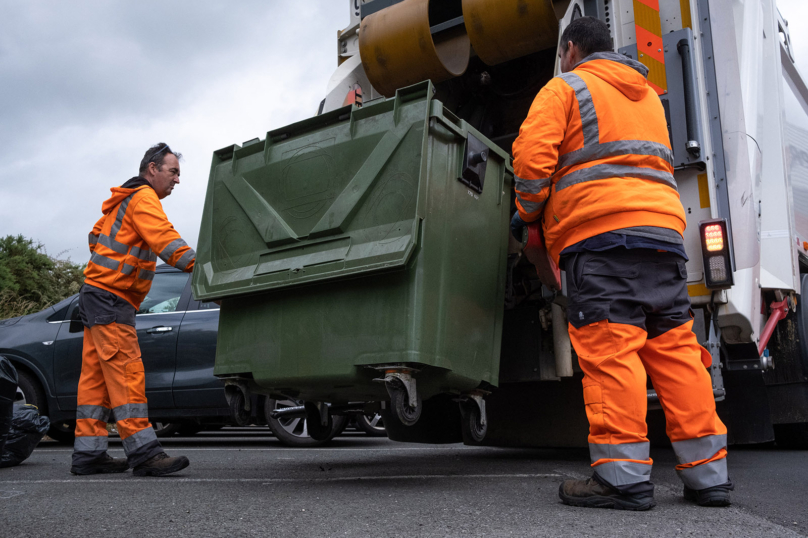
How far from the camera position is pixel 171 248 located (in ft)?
11.3

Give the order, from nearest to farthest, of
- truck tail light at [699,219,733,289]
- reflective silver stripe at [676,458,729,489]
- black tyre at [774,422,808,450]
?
reflective silver stripe at [676,458,729,489] → truck tail light at [699,219,733,289] → black tyre at [774,422,808,450]

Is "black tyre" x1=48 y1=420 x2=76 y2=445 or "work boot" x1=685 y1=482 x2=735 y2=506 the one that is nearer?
"work boot" x1=685 y1=482 x2=735 y2=506

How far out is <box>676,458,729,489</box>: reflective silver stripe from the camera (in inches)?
92.9

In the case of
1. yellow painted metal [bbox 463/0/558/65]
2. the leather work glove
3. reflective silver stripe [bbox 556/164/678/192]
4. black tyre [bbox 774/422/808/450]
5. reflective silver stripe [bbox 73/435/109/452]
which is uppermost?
yellow painted metal [bbox 463/0/558/65]

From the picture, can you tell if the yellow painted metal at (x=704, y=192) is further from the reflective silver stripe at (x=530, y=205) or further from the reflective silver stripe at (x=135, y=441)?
the reflective silver stripe at (x=135, y=441)

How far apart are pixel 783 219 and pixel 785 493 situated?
1.48 m

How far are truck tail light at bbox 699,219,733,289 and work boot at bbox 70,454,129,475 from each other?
287 cm

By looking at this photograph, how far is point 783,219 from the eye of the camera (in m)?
3.66

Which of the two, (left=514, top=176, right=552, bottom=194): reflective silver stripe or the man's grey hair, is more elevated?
the man's grey hair

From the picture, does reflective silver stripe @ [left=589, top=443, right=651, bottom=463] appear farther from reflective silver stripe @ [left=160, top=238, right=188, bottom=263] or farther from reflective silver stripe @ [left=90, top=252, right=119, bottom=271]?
reflective silver stripe @ [left=90, top=252, right=119, bottom=271]

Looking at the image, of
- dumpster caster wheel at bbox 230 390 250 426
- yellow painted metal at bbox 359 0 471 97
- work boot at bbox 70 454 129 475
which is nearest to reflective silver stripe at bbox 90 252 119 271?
work boot at bbox 70 454 129 475

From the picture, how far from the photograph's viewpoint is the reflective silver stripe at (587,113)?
254 centimetres

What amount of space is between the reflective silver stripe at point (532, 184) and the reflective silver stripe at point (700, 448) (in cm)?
99

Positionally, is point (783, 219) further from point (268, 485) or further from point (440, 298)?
point (268, 485)
